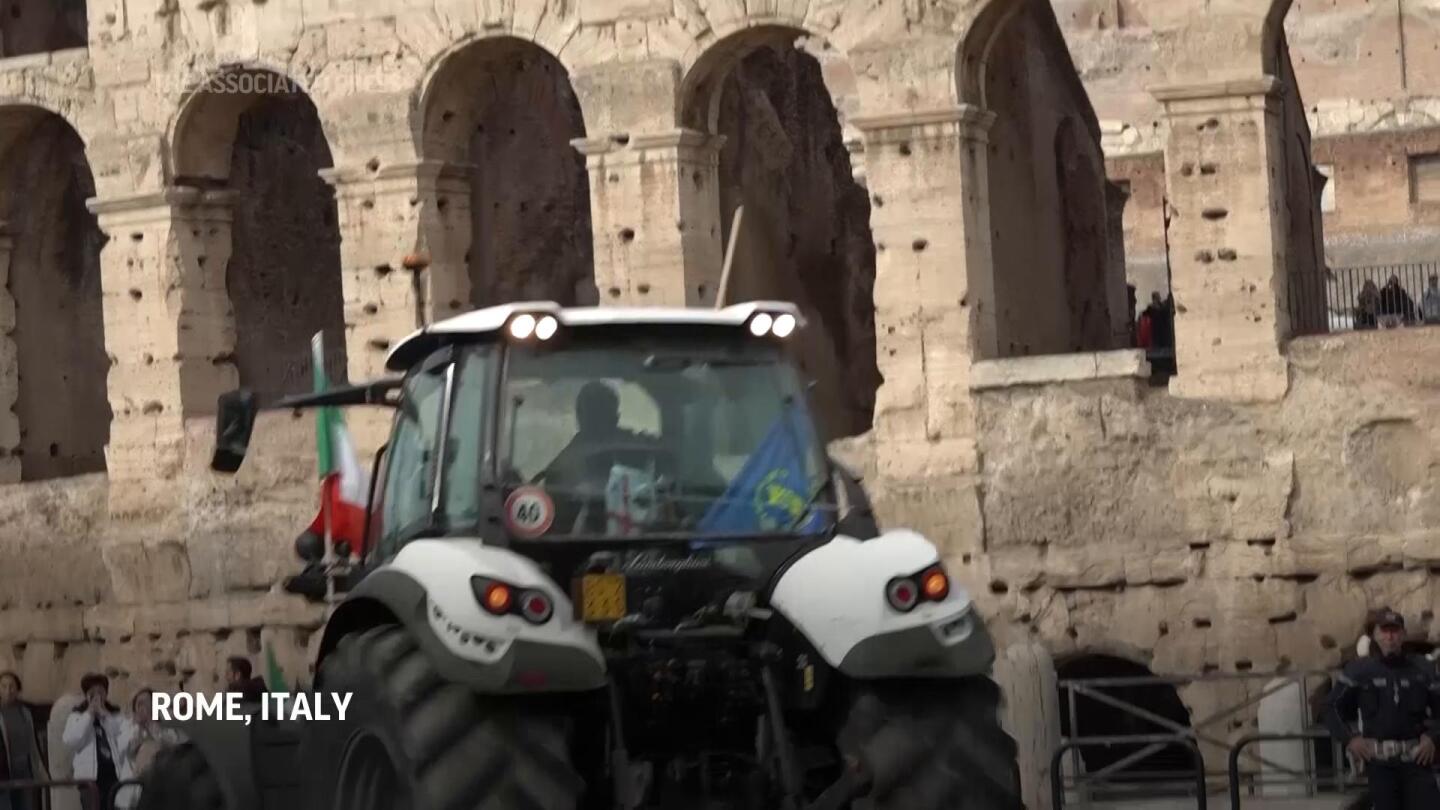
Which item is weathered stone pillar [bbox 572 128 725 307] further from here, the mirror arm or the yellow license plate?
the yellow license plate

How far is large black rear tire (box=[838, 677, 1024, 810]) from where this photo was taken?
8.23 m

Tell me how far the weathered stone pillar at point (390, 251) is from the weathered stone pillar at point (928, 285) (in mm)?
3201

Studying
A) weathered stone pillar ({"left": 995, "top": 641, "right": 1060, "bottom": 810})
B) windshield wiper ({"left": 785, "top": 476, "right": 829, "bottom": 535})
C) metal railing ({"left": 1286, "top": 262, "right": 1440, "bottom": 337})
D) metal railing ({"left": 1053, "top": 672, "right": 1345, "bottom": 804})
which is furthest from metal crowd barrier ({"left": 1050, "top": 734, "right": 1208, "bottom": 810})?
metal railing ({"left": 1286, "top": 262, "right": 1440, "bottom": 337})

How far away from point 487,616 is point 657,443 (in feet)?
3.29

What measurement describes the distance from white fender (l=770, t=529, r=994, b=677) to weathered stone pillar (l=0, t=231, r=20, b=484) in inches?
577

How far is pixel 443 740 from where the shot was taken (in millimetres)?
8016

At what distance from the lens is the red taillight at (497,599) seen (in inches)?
319

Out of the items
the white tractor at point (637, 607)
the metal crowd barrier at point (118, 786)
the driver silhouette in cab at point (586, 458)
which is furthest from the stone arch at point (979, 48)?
the driver silhouette in cab at point (586, 458)

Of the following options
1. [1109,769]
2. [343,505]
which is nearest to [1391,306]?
[1109,769]

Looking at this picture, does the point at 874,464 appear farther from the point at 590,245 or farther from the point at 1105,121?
the point at 1105,121

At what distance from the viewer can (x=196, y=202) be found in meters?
20.9

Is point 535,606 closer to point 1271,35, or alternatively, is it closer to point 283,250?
point 1271,35

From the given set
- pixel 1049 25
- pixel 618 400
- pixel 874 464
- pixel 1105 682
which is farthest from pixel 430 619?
pixel 1049 25

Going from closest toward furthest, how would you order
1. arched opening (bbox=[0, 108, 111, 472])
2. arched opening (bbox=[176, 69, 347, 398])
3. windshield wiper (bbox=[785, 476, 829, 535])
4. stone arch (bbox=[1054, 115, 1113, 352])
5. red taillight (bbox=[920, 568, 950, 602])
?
red taillight (bbox=[920, 568, 950, 602]), windshield wiper (bbox=[785, 476, 829, 535]), stone arch (bbox=[1054, 115, 1113, 352]), arched opening (bbox=[0, 108, 111, 472]), arched opening (bbox=[176, 69, 347, 398])
